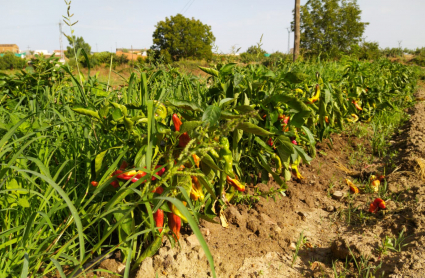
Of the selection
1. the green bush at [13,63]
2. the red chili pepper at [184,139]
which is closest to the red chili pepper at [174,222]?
the red chili pepper at [184,139]

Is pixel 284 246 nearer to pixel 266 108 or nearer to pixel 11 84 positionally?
pixel 266 108

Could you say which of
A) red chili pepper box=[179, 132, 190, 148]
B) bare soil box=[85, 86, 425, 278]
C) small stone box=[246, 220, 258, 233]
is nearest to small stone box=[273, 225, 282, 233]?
bare soil box=[85, 86, 425, 278]

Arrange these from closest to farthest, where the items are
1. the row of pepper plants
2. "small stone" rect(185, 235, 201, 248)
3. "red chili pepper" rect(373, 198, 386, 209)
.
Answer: the row of pepper plants → "small stone" rect(185, 235, 201, 248) → "red chili pepper" rect(373, 198, 386, 209)

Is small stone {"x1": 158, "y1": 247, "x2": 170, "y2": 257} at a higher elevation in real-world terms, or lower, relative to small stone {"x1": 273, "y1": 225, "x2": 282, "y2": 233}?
higher

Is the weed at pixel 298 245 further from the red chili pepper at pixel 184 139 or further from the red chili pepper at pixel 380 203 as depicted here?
the red chili pepper at pixel 184 139

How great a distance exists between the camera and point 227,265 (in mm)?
1579

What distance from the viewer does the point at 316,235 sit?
6.68 ft

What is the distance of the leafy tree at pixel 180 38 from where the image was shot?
33562 millimetres

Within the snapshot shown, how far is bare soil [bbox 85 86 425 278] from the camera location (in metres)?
1.53

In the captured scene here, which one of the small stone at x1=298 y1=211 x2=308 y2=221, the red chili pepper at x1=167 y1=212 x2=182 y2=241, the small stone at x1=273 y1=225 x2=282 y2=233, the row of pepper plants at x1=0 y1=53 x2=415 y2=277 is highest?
the row of pepper plants at x1=0 y1=53 x2=415 y2=277

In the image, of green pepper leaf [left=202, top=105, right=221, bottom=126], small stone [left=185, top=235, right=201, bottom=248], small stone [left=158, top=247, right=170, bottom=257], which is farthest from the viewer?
small stone [left=185, top=235, right=201, bottom=248]

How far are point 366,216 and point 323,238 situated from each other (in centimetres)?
43

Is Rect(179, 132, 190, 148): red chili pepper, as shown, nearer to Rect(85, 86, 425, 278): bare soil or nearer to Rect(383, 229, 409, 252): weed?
Rect(85, 86, 425, 278): bare soil

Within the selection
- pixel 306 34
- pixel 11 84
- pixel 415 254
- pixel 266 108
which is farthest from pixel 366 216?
pixel 306 34
